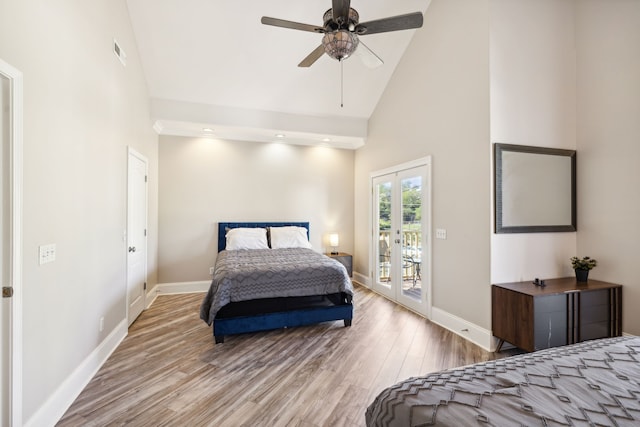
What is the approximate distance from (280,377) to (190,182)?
12.1ft

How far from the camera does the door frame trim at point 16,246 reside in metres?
1.54

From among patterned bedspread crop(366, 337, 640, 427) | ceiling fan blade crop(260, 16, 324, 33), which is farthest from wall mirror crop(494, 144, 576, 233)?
ceiling fan blade crop(260, 16, 324, 33)

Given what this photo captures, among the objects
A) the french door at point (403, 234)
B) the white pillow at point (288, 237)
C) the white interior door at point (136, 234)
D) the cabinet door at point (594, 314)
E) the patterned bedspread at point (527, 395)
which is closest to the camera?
the patterned bedspread at point (527, 395)

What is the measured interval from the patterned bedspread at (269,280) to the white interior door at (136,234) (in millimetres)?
1118

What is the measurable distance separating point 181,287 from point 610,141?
6080 mm

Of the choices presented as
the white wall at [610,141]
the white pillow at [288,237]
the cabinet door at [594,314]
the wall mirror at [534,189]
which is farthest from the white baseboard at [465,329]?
the white pillow at [288,237]

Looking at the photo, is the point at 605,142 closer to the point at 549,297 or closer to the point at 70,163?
the point at 549,297

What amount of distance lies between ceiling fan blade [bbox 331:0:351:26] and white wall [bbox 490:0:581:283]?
1.72 m

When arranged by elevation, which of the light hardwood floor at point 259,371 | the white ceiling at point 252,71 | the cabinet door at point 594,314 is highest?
the white ceiling at point 252,71

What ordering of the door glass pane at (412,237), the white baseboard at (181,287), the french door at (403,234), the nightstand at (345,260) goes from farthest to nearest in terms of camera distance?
1. the nightstand at (345,260)
2. the white baseboard at (181,287)
3. the door glass pane at (412,237)
4. the french door at (403,234)

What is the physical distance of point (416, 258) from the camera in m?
4.01

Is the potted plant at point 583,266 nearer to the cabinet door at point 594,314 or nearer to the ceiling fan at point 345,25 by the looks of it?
the cabinet door at point 594,314

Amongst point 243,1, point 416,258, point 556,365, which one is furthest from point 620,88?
point 243,1

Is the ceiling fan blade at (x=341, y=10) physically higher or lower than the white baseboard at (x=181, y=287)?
higher
